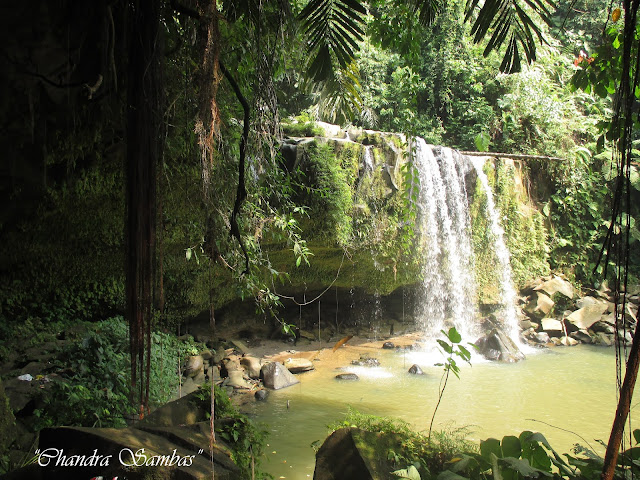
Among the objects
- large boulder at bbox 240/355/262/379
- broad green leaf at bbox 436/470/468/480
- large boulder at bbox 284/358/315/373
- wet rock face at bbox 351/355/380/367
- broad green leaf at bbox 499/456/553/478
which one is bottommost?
wet rock face at bbox 351/355/380/367

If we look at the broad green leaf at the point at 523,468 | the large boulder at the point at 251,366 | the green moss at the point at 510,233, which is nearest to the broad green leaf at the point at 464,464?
the broad green leaf at the point at 523,468

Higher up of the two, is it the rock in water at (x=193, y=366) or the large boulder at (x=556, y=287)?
the large boulder at (x=556, y=287)

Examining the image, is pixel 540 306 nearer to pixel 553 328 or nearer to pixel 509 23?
pixel 553 328

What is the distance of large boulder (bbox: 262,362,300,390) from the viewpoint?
6.20 meters

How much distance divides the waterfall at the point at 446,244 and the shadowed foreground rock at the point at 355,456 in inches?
268

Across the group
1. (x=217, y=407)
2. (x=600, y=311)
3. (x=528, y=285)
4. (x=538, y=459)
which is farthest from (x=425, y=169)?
(x=538, y=459)

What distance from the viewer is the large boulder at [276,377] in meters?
6.20

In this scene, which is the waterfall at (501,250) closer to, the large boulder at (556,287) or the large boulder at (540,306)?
the large boulder at (540,306)

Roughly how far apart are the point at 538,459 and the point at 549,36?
52.4 ft

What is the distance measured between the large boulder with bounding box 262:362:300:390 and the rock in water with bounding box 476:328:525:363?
379 centimetres

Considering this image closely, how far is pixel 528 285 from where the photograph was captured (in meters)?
11.0

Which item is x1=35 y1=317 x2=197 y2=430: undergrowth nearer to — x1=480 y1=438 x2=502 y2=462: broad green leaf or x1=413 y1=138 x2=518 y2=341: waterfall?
x1=480 y1=438 x2=502 y2=462: broad green leaf

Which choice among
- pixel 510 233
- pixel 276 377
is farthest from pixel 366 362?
pixel 510 233

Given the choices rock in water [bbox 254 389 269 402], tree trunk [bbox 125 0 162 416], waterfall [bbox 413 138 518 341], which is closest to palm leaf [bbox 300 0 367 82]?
tree trunk [bbox 125 0 162 416]
